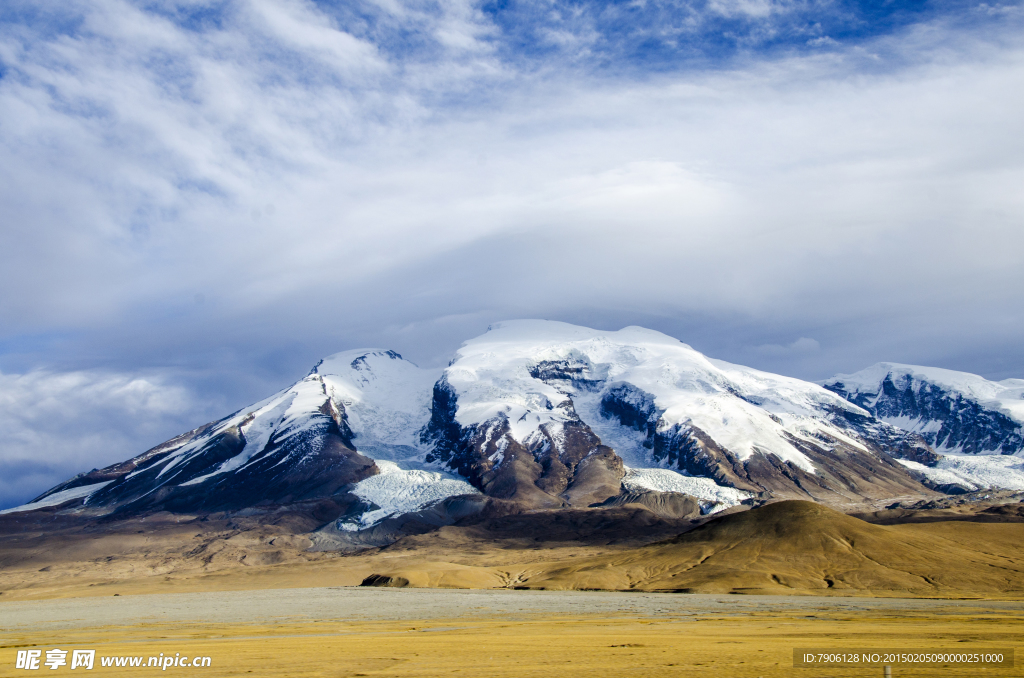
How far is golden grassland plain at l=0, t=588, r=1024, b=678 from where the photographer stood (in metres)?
41.2

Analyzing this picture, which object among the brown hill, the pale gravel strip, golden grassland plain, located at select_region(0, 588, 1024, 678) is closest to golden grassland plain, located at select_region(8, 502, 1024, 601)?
the brown hill

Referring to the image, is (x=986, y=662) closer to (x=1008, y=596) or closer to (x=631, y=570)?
(x=1008, y=596)

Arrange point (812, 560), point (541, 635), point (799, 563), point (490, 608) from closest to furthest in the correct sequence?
point (541, 635) → point (490, 608) → point (799, 563) → point (812, 560)

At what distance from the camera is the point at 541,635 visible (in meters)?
60.4

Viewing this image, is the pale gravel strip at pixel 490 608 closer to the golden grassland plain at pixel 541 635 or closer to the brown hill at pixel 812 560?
the golden grassland plain at pixel 541 635

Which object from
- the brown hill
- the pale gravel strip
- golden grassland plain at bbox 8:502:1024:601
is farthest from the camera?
the brown hill

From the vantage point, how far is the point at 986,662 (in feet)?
128

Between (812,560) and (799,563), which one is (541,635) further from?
(812,560)

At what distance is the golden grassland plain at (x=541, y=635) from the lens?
4116 centimetres

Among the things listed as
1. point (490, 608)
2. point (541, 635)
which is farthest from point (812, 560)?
point (541, 635)

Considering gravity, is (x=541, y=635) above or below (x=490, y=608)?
above

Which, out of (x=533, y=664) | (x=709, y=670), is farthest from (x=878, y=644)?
(x=533, y=664)

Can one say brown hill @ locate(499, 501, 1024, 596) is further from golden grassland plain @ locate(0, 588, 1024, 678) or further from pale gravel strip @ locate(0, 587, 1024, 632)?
golden grassland plain @ locate(0, 588, 1024, 678)

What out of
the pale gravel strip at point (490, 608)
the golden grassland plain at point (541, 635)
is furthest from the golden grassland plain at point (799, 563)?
the golden grassland plain at point (541, 635)
